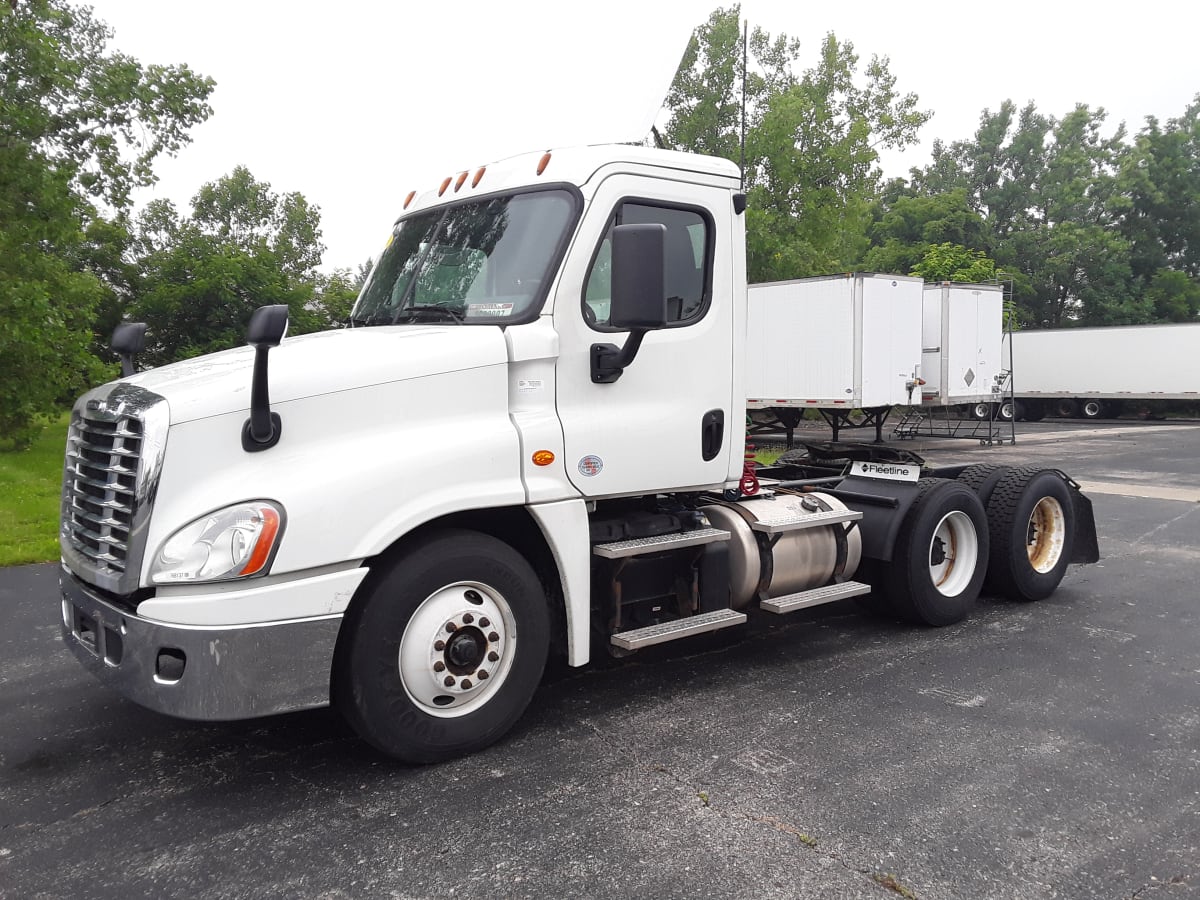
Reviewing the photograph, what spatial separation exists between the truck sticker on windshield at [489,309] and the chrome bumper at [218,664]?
5.21ft

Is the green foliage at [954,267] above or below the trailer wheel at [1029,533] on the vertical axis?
above

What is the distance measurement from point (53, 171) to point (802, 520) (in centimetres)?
1322

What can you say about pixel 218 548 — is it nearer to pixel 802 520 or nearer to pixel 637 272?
pixel 637 272

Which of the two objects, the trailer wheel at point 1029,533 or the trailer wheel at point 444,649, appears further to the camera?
the trailer wheel at point 1029,533

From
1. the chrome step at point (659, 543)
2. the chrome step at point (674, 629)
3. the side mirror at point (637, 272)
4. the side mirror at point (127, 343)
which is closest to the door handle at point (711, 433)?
the chrome step at point (659, 543)

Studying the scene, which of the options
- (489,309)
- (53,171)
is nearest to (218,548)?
(489,309)

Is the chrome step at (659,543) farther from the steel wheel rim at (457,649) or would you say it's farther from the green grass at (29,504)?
the green grass at (29,504)

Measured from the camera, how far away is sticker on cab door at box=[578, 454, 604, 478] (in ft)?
14.5

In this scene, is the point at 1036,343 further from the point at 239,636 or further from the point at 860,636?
the point at 239,636

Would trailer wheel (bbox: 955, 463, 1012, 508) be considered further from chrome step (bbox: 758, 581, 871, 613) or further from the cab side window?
the cab side window

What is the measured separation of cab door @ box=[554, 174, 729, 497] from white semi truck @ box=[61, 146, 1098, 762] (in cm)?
1

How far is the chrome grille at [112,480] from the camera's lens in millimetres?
3482

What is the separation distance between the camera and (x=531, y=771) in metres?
4.02

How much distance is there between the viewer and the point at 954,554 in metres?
6.55
